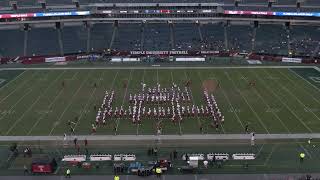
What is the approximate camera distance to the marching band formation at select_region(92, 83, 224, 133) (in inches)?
1388

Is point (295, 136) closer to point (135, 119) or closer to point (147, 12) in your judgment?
point (135, 119)

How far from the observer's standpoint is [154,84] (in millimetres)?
45750

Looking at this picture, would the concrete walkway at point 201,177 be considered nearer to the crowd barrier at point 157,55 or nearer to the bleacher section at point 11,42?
the crowd barrier at point 157,55

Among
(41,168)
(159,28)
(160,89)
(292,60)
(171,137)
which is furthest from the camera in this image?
(159,28)

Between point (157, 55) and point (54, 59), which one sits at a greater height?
point (54, 59)

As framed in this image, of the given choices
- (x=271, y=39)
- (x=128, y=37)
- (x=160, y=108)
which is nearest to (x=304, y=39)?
(x=271, y=39)

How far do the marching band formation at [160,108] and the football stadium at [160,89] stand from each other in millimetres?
137

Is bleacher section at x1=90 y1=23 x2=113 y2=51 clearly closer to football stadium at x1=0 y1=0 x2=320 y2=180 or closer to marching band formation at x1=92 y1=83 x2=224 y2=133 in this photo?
football stadium at x1=0 y1=0 x2=320 y2=180

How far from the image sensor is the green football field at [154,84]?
33.7m

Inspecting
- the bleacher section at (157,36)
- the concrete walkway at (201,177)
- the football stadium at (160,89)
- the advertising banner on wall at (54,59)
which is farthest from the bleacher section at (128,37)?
the concrete walkway at (201,177)

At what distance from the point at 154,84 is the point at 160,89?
2489 mm

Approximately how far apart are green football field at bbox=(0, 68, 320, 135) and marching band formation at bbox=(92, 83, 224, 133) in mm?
594

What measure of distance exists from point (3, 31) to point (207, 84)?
1443 inches

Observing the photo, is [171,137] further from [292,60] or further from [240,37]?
[240,37]
